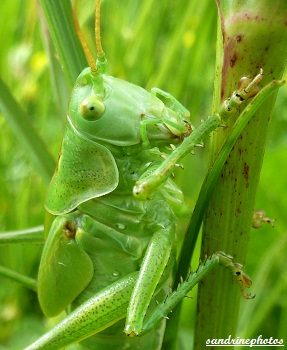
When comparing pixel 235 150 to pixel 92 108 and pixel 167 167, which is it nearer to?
pixel 167 167

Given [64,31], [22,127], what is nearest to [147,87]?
[22,127]

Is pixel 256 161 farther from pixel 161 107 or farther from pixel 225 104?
pixel 161 107

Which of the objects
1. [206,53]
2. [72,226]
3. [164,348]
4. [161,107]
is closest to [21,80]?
[206,53]

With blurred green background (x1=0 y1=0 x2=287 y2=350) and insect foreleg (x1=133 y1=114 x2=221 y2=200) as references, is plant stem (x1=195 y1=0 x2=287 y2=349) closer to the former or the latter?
insect foreleg (x1=133 y1=114 x2=221 y2=200)

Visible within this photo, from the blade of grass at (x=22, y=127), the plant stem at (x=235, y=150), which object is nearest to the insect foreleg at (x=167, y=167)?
the plant stem at (x=235, y=150)

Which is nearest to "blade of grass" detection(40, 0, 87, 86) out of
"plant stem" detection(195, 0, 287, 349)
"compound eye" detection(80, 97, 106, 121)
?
"compound eye" detection(80, 97, 106, 121)

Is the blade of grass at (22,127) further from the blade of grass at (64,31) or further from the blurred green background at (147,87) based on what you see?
the blurred green background at (147,87)
